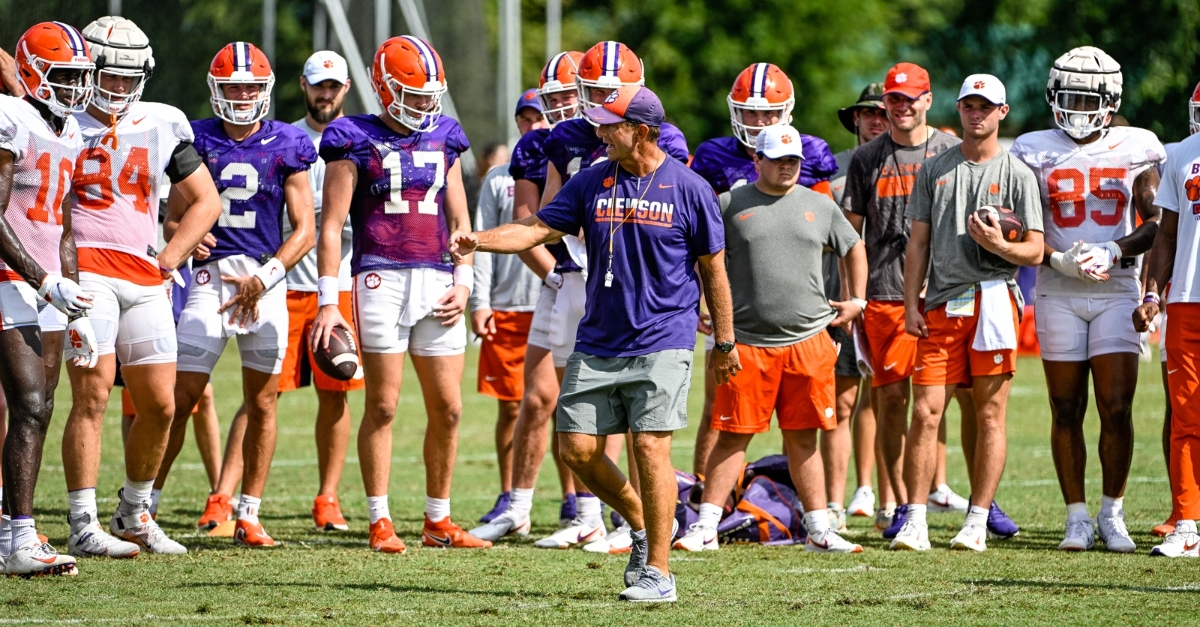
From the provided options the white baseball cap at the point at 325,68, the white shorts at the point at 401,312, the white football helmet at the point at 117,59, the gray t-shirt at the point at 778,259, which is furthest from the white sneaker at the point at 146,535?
the gray t-shirt at the point at 778,259

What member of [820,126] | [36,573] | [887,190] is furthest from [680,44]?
[36,573]

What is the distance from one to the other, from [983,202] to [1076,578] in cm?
200

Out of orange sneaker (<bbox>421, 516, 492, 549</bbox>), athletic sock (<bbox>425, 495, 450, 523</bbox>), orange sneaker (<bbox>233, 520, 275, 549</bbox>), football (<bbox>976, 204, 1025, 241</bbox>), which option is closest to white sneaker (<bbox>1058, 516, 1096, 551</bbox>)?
football (<bbox>976, 204, 1025, 241</bbox>)

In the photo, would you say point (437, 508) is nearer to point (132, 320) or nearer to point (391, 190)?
point (391, 190)

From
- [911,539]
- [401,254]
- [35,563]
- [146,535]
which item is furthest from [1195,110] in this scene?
[35,563]

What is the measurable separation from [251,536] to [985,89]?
4.22 metres

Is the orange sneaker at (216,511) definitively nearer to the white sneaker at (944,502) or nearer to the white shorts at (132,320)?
the white shorts at (132,320)

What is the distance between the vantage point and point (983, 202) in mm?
7645

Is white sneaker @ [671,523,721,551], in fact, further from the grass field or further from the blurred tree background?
the blurred tree background

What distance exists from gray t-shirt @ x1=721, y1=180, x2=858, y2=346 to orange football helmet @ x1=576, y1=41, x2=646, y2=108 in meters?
0.84

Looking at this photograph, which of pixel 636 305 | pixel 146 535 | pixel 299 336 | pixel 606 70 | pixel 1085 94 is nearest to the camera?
pixel 636 305

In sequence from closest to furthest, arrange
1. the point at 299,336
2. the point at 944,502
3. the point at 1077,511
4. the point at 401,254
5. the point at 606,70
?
the point at 401,254
the point at 1077,511
the point at 606,70
the point at 299,336
the point at 944,502

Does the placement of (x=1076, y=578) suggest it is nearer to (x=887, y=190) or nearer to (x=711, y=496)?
(x=711, y=496)

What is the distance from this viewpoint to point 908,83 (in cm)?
827
